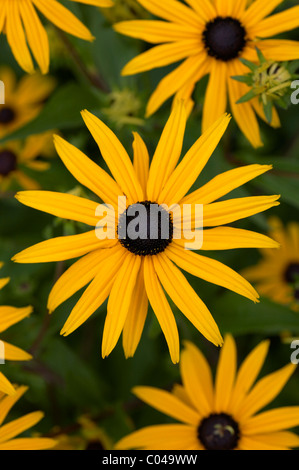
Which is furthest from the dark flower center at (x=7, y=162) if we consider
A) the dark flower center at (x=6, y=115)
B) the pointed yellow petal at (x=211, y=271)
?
the pointed yellow petal at (x=211, y=271)

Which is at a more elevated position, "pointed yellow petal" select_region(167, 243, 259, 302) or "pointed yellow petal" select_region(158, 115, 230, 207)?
"pointed yellow petal" select_region(158, 115, 230, 207)

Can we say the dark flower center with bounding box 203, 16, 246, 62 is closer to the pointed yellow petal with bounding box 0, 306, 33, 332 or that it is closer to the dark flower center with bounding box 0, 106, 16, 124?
the pointed yellow petal with bounding box 0, 306, 33, 332

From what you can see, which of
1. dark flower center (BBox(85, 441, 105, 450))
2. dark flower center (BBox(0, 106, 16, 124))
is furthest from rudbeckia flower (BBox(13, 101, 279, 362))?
dark flower center (BBox(0, 106, 16, 124))

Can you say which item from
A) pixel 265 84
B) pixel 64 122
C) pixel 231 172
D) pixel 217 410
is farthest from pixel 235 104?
pixel 217 410

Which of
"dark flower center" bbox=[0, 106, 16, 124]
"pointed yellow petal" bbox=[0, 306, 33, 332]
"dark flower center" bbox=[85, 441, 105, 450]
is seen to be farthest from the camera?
"dark flower center" bbox=[0, 106, 16, 124]

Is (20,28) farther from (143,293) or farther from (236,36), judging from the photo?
(143,293)

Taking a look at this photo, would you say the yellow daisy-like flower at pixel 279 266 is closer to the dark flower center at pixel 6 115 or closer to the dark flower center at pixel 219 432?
the dark flower center at pixel 219 432
